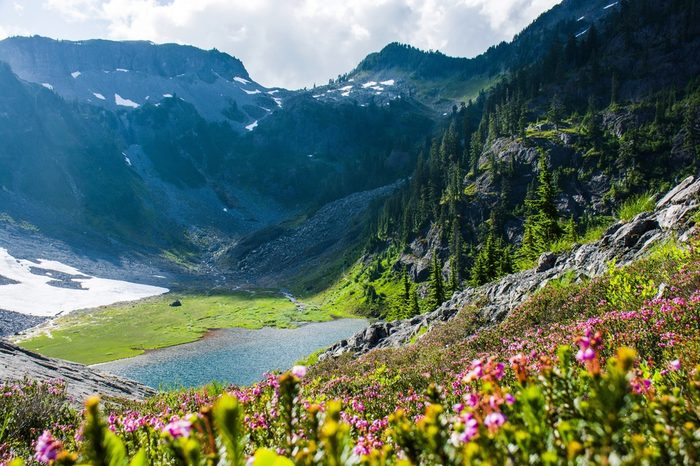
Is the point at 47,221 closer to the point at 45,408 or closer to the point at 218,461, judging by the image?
the point at 45,408

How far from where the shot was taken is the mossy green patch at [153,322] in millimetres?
61812

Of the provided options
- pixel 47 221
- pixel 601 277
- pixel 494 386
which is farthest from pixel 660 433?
pixel 47 221

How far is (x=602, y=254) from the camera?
1930cm

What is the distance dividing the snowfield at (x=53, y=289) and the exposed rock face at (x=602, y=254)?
94.4 metres

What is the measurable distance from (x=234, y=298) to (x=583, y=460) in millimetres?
107691

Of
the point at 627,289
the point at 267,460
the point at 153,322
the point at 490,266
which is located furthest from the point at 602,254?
the point at 153,322

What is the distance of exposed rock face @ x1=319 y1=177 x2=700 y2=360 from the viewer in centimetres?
1714

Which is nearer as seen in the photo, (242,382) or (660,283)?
(660,283)

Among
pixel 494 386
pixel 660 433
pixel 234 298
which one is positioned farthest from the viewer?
pixel 234 298

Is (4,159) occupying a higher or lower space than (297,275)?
higher

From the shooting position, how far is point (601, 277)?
1557cm

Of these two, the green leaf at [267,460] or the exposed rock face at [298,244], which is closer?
the green leaf at [267,460]

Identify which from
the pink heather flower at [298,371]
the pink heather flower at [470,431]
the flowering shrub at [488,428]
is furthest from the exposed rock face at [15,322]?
the pink heather flower at [470,431]

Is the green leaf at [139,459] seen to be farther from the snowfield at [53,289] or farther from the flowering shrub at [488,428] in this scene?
the snowfield at [53,289]
